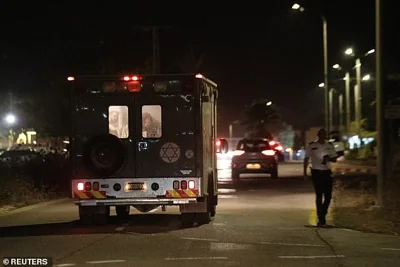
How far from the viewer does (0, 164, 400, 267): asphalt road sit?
32.7 feet

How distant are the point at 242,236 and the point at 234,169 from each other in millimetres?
16064

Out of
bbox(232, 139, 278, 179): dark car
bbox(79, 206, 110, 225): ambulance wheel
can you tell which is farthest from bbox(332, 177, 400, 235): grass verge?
bbox(232, 139, 278, 179): dark car

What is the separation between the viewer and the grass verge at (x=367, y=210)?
13102mm

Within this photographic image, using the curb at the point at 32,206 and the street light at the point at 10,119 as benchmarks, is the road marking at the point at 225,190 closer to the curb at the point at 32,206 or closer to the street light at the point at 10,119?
the curb at the point at 32,206

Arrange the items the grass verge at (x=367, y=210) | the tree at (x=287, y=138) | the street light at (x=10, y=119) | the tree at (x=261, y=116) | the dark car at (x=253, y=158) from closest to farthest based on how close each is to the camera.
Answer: the grass verge at (x=367, y=210) → the dark car at (x=253, y=158) → the street light at (x=10, y=119) → the tree at (x=287, y=138) → the tree at (x=261, y=116)

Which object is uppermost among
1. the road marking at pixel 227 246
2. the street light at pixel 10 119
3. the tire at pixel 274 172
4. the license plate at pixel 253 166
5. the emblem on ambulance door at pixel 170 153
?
the street light at pixel 10 119

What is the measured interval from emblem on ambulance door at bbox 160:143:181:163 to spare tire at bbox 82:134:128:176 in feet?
2.35

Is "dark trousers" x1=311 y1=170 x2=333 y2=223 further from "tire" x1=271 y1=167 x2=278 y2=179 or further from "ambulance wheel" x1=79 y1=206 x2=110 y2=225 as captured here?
"tire" x1=271 y1=167 x2=278 y2=179

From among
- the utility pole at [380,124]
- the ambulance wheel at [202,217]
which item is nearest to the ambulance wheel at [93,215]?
the ambulance wheel at [202,217]

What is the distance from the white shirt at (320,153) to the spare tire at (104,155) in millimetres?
3697

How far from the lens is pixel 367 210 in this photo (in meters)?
14.9

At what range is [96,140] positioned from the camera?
43.3 feet

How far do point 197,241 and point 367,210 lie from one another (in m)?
4.82

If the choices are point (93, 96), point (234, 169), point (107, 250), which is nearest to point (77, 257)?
point (107, 250)
